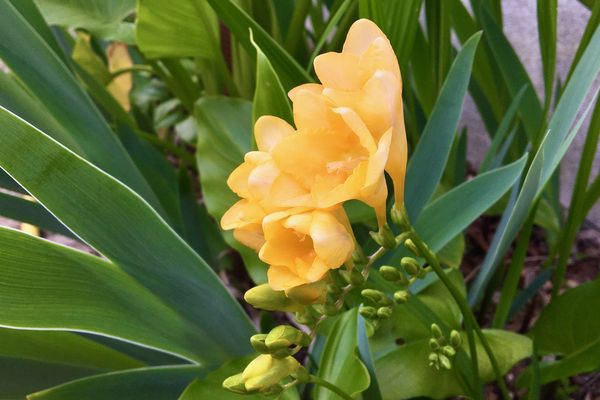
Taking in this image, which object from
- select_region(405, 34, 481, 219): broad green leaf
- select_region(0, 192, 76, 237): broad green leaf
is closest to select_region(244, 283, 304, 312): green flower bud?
select_region(405, 34, 481, 219): broad green leaf

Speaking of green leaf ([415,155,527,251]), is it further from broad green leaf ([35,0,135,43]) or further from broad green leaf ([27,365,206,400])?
broad green leaf ([35,0,135,43])

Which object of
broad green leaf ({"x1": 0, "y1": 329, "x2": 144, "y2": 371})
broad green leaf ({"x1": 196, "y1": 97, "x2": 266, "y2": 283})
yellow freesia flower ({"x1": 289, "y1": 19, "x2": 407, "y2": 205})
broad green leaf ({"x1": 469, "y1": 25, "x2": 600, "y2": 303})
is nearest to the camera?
yellow freesia flower ({"x1": 289, "y1": 19, "x2": 407, "y2": 205})

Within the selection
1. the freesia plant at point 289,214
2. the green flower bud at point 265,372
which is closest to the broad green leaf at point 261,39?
the freesia plant at point 289,214

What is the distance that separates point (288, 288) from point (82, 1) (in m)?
0.62

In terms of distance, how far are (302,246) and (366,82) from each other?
0.39 ft

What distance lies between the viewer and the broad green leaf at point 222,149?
0.76 metres

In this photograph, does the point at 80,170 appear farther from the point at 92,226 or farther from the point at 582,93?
the point at 582,93

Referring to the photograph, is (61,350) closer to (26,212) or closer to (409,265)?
(26,212)

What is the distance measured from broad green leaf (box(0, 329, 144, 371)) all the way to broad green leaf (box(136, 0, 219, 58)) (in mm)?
370

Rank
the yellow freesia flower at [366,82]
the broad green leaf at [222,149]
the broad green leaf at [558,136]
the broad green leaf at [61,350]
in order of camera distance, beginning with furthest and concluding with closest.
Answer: the broad green leaf at [222,149], the broad green leaf at [61,350], the broad green leaf at [558,136], the yellow freesia flower at [366,82]

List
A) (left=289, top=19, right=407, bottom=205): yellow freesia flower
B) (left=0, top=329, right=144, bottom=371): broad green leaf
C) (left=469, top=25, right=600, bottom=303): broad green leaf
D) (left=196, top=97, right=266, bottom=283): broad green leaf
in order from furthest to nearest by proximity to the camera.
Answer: (left=196, top=97, right=266, bottom=283): broad green leaf < (left=0, top=329, right=144, bottom=371): broad green leaf < (left=469, top=25, right=600, bottom=303): broad green leaf < (left=289, top=19, right=407, bottom=205): yellow freesia flower

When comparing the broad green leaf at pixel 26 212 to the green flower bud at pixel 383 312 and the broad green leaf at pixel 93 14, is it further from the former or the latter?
the green flower bud at pixel 383 312

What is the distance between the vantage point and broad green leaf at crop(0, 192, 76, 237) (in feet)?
2.24

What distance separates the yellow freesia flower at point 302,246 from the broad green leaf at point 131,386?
240 millimetres
